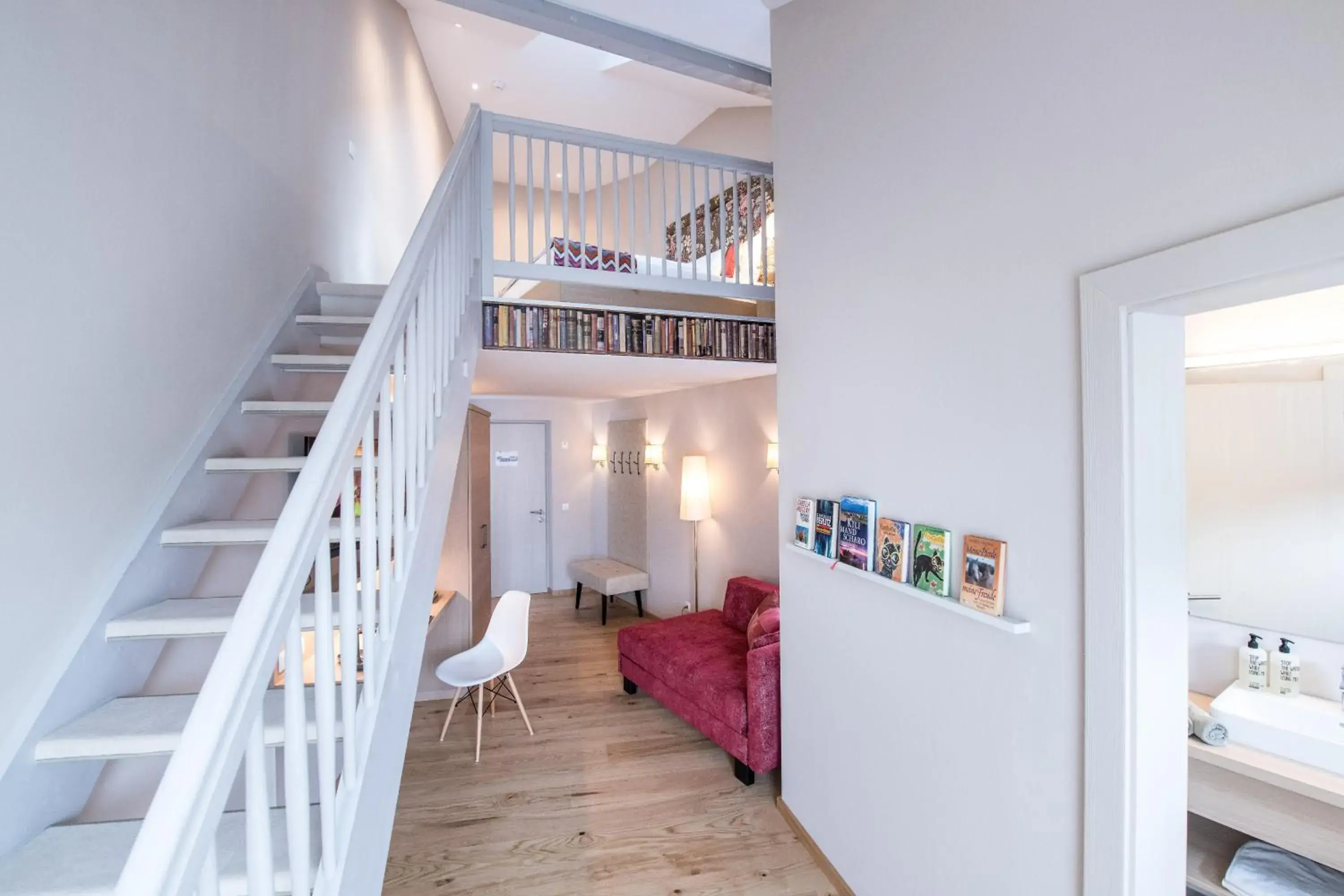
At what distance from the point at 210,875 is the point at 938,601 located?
163 centimetres

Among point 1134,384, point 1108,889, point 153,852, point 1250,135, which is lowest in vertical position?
point 1108,889

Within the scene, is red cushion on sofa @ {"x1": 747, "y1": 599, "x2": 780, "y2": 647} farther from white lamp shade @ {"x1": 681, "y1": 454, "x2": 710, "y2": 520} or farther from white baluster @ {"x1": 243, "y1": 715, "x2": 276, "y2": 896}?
white baluster @ {"x1": 243, "y1": 715, "x2": 276, "y2": 896}

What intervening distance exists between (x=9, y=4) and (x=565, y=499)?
5.71m

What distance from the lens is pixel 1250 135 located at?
1027mm

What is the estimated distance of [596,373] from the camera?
12.1 feet

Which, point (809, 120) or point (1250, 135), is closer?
point (1250, 135)

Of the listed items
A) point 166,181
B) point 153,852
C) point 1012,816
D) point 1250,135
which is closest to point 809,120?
point 1250,135

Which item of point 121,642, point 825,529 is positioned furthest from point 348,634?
point 825,529

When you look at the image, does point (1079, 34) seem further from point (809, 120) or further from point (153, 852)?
point (153, 852)

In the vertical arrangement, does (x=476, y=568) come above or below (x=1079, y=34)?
below

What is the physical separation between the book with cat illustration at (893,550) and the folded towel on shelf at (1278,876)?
1.08 m

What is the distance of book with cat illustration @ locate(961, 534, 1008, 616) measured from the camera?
1.50m

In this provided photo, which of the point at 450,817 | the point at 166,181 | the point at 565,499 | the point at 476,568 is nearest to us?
the point at 166,181

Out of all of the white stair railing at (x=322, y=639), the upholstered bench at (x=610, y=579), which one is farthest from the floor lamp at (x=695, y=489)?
the white stair railing at (x=322, y=639)
